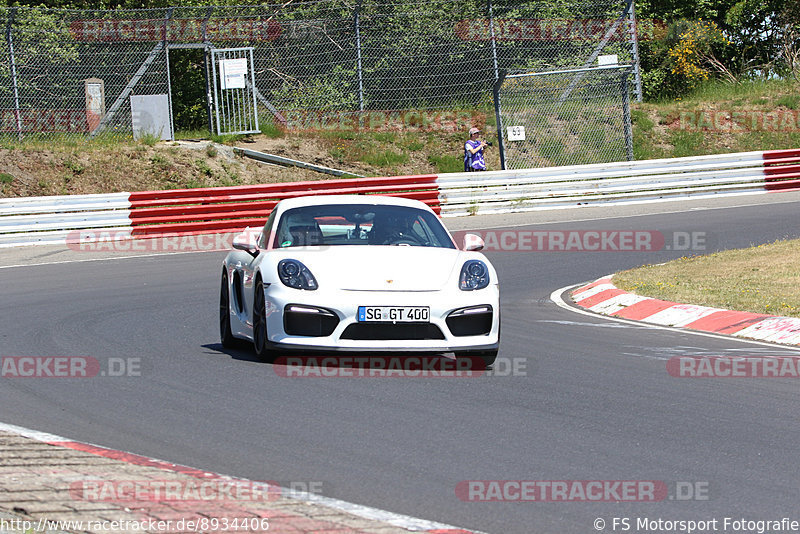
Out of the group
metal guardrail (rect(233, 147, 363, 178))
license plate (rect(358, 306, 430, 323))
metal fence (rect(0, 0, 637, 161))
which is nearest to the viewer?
license plate (rect(358, 306, 430, 323))

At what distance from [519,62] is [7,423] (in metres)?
22.2

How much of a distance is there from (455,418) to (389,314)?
1.42m

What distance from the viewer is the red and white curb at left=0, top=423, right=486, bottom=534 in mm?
4469

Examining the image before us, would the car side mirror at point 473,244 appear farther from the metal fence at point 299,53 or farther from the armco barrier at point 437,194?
the metal fence at point 299,53

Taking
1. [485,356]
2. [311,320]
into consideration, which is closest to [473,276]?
[485,356]

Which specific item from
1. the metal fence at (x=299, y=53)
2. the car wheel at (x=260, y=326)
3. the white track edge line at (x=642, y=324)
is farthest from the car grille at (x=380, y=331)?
the metal fence at (x=299, y=53)

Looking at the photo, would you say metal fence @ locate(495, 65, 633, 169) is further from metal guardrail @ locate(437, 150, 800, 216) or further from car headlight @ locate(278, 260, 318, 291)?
car headlight @ locate(278, 260, 318, 291)

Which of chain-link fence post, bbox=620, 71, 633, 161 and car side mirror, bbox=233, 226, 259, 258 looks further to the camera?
chain-link fence post, bbox=620, 71, 633, 161

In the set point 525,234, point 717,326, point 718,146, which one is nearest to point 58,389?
point 717,326

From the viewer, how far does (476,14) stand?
1050 inches

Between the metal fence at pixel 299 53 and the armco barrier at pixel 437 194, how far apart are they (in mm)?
4470

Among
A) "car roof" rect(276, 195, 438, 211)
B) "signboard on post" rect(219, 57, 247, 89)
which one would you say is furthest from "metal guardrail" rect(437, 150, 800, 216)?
"car roof" rect(276, 195, 438, 211)

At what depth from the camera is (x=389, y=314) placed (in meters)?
7.76

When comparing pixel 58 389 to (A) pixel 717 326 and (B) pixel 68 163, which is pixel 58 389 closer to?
(A) pixel 717 326
